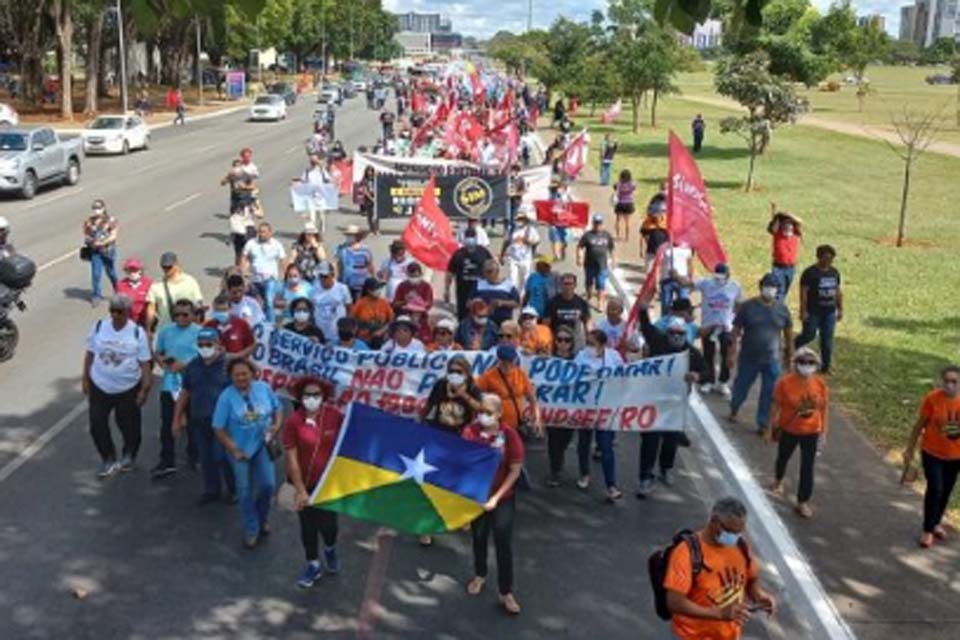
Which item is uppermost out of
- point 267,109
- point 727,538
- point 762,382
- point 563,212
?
point 267,109

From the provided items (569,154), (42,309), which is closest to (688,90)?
(569,154)

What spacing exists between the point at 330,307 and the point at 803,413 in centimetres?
477

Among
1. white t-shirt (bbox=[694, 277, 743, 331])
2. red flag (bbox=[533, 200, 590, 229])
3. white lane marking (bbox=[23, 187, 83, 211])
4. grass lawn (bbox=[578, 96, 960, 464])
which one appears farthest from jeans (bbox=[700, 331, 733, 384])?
white lane marking (bbox=[23, 187, 83, 211])

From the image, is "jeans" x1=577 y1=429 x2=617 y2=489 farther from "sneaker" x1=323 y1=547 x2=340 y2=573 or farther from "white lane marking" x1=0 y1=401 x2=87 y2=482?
"white lane marking" x1=0 y1=401 x2=87 y2=482

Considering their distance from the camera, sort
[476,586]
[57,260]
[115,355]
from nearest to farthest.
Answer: [476,586]
[115,355]
[57,260]

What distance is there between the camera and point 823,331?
11.5m

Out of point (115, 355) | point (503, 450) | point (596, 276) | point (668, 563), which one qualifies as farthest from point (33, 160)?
point (668, 563)

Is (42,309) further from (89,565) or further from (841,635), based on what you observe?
(841,635)

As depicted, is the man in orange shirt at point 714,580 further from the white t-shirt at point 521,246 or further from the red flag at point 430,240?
the white t-shirt at point 521,246

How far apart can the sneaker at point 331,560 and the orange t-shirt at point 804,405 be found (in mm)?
3621

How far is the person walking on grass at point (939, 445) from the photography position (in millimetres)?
7492

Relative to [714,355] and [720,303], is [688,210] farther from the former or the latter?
[714,355]

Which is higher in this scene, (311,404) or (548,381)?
(311,404)

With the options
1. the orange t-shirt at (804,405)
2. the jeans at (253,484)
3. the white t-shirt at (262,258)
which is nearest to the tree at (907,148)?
the white t-shirt at (262,258)
